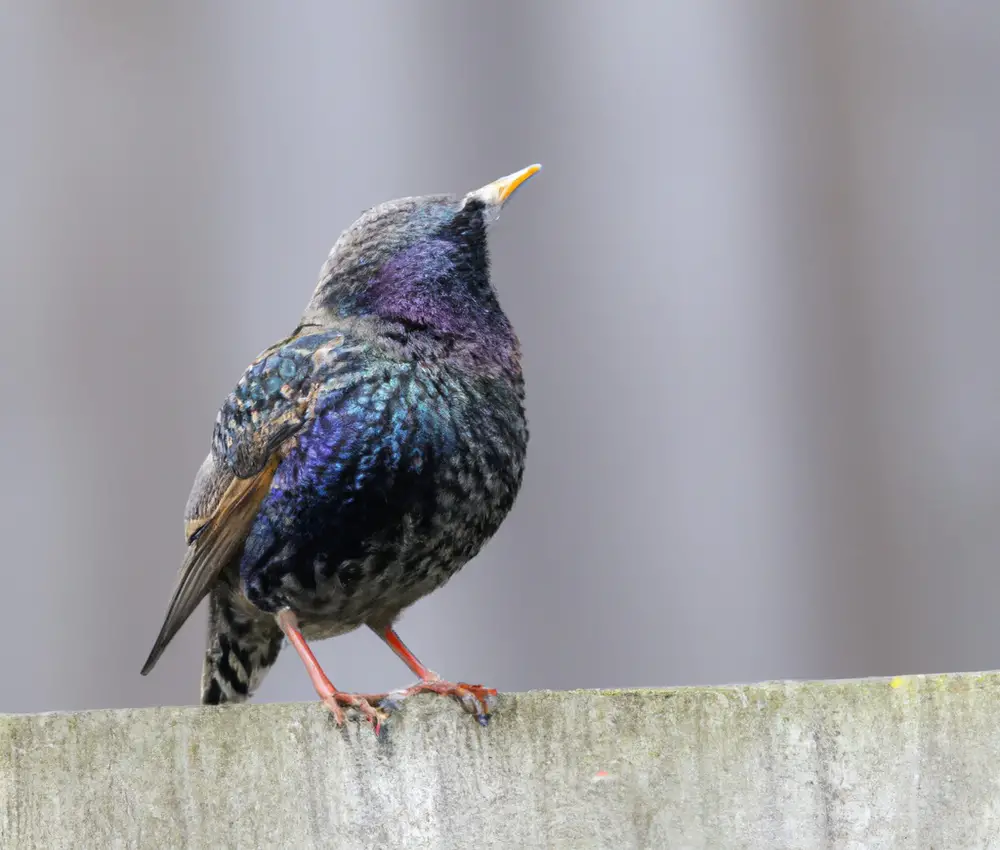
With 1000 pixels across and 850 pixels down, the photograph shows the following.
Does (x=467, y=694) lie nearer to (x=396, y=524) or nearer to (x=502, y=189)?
(x=396, y=524)

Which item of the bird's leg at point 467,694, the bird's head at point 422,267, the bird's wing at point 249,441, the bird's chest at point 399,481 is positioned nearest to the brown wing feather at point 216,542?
the bird's wing at point 249,441

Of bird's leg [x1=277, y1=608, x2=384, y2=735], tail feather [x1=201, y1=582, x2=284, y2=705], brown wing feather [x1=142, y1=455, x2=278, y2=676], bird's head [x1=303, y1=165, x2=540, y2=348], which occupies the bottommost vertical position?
tail feather [x1=201, y1=582, x2=284, y2=705]

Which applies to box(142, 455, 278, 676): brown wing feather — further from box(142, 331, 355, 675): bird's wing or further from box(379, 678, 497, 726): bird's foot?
box(379, 678, 497, 726): bird's foot

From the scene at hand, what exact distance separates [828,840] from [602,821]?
12.5 inches

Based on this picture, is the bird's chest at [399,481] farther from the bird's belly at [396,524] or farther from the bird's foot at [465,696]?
the bird's foot at [465,696]

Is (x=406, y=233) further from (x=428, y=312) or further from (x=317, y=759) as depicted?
(x=317, y=759)

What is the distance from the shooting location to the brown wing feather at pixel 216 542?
2781 millimetres

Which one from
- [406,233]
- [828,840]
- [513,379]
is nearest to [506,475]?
[513,379]

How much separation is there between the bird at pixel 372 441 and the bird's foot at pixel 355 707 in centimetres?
30

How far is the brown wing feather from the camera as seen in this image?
2.78 meters

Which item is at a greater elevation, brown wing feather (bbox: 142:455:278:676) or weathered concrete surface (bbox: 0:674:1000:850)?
brown wing feather (bbox: 142:455:278:676)

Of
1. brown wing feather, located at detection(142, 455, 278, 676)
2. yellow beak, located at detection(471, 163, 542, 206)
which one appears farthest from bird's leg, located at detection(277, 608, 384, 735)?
yellow beak, located at detection(471, 163, 542, 206)

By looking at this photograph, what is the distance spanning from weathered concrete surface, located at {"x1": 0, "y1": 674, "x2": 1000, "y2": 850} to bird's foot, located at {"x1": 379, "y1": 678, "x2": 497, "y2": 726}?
2 cm

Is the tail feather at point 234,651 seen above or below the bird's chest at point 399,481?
below
